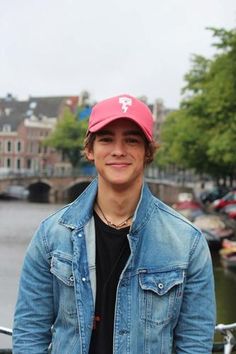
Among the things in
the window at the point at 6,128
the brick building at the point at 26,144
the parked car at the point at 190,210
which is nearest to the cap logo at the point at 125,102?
the parked car at the point at 190,210

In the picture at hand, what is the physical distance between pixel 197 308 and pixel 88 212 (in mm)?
419

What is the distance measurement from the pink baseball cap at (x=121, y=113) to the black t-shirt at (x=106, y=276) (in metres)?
0.30

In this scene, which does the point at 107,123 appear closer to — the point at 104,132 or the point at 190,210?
the point at 104,132

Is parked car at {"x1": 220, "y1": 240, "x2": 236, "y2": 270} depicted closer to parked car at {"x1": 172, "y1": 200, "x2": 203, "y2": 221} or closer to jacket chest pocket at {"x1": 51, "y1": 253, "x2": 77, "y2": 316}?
parked car at {"x1": 172, "y1": 200, "x2": 203, "y2": 221}

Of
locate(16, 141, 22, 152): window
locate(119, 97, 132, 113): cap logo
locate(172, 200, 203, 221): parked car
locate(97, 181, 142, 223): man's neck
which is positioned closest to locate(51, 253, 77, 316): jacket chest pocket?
locate(97, 181, 142, 223): man's neck

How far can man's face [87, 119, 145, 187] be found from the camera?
6.72 ft

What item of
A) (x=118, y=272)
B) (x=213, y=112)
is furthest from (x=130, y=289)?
(x=213, y=112)

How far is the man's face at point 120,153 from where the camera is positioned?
205cm

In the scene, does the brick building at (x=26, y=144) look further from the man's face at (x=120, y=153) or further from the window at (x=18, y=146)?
the man's face at (x=120, y=153)

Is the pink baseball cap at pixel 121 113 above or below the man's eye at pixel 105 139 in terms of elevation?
above

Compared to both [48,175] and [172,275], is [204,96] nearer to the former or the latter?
[172,275]

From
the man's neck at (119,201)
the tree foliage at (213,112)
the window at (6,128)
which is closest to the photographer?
the man's neck at (119,201)

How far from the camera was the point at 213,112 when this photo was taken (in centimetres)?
2305

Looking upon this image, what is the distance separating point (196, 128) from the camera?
1085 inches
